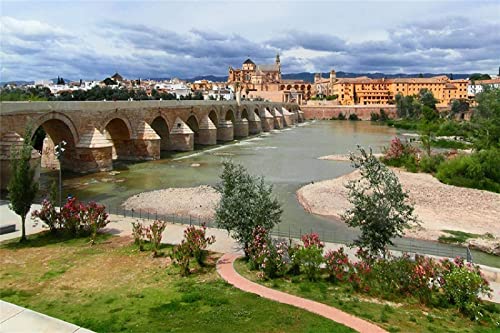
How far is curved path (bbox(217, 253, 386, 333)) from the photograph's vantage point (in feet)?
21.2

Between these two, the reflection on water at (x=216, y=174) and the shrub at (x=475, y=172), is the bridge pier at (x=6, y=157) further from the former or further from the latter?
the shrub at (x=475, y=172)

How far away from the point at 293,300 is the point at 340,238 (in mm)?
6144

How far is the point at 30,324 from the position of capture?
17.9ft

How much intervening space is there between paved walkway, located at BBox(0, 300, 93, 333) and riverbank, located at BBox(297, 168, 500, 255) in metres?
9.46

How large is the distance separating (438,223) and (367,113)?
7485 centimetres

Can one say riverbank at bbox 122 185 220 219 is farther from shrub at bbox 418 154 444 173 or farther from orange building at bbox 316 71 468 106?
orange building at bbox 316 71 468 106

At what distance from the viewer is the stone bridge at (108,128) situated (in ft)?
66.4

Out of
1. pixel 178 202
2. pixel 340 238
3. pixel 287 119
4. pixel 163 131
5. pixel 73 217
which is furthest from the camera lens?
pixel 287 119

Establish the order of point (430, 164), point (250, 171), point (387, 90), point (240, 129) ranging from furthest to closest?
point (387, 90)
point (240, 129)
point (250, 171)
point (430, 164)

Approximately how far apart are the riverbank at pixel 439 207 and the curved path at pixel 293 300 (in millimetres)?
5917

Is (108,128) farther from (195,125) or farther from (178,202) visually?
→ (178,202)

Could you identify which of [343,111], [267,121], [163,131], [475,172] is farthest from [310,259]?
[343,111]

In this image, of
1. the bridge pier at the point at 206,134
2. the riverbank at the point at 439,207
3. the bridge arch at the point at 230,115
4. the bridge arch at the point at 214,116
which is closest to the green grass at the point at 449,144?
the riverbank at the point at 439,207

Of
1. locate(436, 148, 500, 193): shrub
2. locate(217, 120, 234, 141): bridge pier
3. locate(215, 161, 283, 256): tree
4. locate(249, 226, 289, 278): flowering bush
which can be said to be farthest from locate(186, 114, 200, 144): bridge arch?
locate(249, 226, 289, 278): flowering bush
